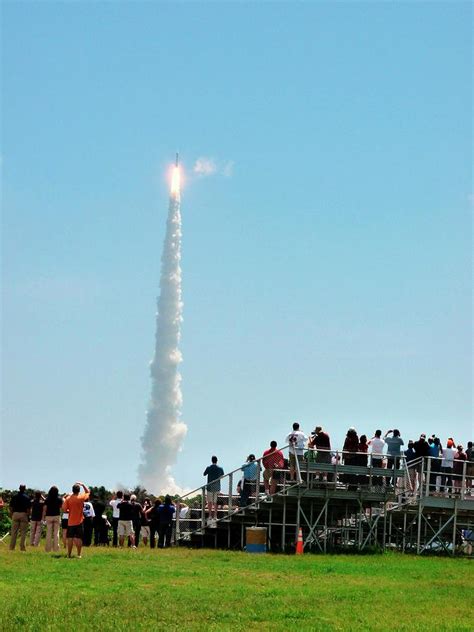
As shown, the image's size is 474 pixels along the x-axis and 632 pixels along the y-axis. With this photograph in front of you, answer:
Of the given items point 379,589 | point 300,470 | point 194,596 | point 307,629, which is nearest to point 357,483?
point 300,470

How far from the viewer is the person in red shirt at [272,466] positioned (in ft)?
128

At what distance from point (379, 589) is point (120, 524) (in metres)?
14.2

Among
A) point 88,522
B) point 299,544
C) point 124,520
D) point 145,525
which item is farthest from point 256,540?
point 145,525

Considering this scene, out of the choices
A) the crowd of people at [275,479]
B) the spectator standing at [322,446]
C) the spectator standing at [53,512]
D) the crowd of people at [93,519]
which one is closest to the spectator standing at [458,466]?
the crowd of people at [275,479]

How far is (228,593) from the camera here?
83.7 ft

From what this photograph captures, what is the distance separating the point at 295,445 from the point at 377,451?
336 centimetres

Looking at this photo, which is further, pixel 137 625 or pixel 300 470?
pixel 300 470

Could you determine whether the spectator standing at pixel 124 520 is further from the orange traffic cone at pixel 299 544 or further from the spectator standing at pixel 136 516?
the orange traffic cone at pixel 299 544

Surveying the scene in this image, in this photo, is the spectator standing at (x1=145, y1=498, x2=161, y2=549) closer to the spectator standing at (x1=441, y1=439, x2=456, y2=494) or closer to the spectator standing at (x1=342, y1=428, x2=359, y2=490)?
the spectator standing at (x1=342, y1=428, x2=359, y2=490)

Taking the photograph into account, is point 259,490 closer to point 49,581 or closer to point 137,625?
point 49,581

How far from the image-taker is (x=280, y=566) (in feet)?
105

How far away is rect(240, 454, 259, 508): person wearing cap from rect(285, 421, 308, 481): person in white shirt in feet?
3.95

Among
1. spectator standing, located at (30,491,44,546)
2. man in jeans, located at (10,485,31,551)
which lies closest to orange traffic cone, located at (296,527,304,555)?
spectator standing, located at (30,491,44,546)

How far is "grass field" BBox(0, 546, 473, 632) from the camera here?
72.1ft
